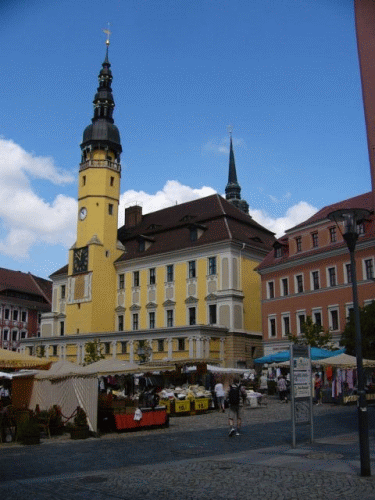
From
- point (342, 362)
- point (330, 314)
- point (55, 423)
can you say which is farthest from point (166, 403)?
point (330, 314)

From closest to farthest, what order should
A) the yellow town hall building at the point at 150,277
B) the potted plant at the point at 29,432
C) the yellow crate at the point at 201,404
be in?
the potted plant at the point at 29,432
the yellow crate at the point at 201,404
the yellow town hall building at the point at 150,277

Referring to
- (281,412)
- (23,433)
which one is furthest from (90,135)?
(23,433)

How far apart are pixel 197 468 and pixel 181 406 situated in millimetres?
16803

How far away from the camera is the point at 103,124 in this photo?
63625 millimetres

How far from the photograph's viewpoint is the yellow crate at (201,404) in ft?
95.2

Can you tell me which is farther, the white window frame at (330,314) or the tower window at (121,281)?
the tower window at (121,281)

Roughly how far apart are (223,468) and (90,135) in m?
55.3

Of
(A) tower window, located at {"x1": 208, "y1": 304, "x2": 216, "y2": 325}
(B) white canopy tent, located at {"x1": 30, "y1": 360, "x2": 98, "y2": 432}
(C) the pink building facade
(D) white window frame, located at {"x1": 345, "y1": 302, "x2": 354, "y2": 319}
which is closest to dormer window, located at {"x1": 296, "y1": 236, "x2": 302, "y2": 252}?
(C) the pink building facade

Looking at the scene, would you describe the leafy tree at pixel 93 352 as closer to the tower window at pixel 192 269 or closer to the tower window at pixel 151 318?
the tower window at pixel 151 318

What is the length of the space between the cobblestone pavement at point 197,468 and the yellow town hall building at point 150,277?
3004cm

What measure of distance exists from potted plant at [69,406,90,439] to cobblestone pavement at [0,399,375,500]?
42cm

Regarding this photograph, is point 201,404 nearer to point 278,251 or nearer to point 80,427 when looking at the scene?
point 80,427

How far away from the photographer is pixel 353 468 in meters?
11.2

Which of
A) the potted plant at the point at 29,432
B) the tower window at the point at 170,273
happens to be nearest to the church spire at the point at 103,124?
the tower window at the point at 170,273
